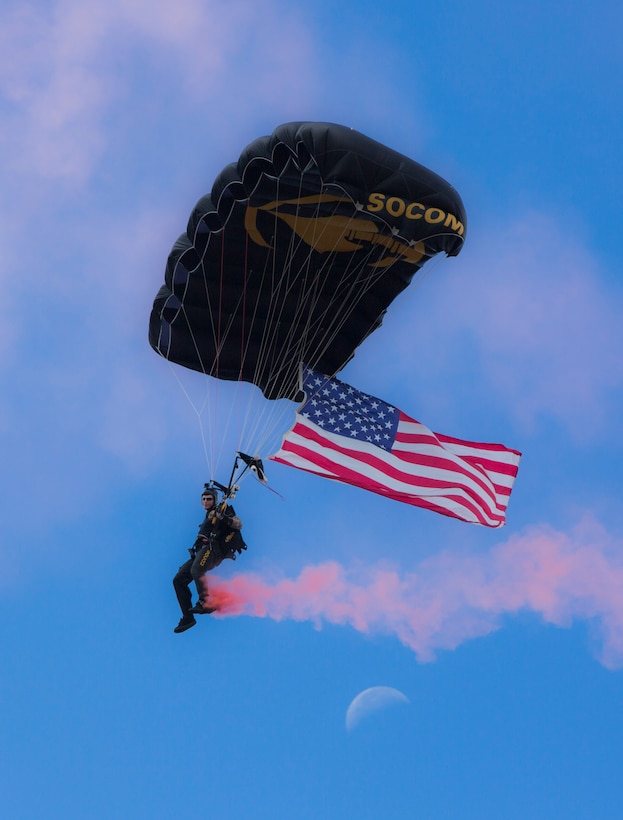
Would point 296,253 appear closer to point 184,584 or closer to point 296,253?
point 296,253

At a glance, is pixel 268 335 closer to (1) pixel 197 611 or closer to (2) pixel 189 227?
(2) pixel 189 227

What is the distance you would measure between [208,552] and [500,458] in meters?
5.41

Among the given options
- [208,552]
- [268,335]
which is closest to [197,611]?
[208,552]

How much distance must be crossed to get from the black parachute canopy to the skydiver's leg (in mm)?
3647

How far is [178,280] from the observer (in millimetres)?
16922

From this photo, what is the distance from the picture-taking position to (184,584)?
1554 centimetres

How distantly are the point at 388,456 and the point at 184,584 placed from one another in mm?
3731

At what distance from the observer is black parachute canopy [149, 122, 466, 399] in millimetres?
14492

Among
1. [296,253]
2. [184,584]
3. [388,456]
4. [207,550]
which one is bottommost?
[184,584]

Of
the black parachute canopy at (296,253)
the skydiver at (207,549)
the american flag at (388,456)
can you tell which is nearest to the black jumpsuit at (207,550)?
the skydiver at (207,549)

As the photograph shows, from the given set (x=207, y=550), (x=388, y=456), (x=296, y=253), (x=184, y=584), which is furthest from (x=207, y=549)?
(x=296, y=253)

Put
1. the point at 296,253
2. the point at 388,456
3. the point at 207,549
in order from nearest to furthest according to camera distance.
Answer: the point at 207,549
the point at 296,253
the point at 388,456

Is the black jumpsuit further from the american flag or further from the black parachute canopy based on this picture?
the black parachute canopy

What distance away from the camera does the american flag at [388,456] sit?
16.6 m
